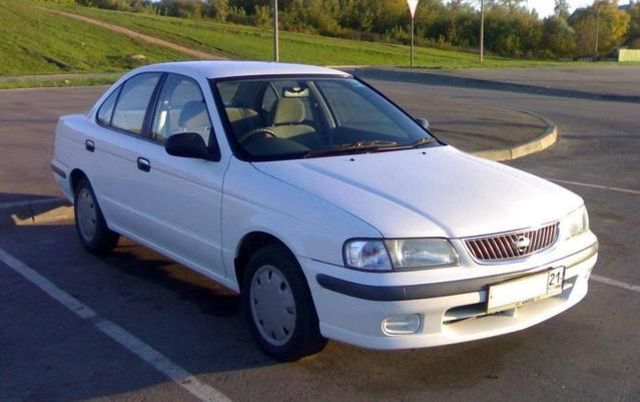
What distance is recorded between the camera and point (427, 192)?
484 centimetres

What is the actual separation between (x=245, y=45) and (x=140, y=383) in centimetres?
4627

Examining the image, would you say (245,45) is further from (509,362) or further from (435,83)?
(509,362)

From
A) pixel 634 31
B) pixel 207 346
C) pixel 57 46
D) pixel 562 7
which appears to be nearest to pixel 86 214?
pixel 207 346

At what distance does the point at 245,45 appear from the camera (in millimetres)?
49844

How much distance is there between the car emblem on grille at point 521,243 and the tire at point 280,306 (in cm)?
108

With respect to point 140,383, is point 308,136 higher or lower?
higher

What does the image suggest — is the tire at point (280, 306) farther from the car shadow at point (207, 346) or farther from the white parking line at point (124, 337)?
the white parking line at point (124, 337)

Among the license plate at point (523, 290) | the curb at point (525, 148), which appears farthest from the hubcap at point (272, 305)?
the curb at point (525, 148)

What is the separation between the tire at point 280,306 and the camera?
469cm

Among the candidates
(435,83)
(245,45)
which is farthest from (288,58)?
(435,83)

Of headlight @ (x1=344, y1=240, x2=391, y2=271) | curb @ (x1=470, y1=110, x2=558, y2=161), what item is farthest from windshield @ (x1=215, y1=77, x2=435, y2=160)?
curb @ (x1=470, y1=110, x2=558, y2=161)

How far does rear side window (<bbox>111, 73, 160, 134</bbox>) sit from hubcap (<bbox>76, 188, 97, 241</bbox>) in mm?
702

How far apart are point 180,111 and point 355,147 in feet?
4.18

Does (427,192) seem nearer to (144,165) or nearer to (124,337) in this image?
(124,337)
